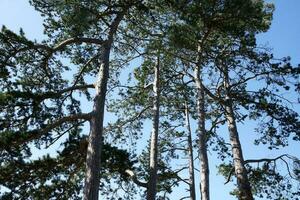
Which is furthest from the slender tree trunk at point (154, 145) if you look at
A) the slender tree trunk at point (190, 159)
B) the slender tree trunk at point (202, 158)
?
the slender tree trunk at point (190, 159)

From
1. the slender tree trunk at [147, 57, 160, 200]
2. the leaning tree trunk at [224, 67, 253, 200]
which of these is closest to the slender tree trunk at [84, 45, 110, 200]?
the slender tree trunk at [147, 57, 160, 200]

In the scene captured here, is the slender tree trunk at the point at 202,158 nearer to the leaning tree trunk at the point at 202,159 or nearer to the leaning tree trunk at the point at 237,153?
the leaning tree trunk at the point at 202,159

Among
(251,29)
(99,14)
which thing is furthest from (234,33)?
(99,14)

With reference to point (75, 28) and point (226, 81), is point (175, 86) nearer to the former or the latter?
point (226, 81)

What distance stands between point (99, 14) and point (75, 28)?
1.04 m

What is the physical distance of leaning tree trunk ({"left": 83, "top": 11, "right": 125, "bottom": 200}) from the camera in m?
10.4

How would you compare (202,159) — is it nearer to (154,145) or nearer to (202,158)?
(202,158)

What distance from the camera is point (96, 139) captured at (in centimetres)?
1108

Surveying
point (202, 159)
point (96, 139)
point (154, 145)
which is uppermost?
point (154, 145)

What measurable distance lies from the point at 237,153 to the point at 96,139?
5065 mm

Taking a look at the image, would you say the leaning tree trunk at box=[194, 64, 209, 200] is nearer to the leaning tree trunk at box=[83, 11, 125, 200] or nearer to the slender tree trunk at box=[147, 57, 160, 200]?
the slender tree trunk at box=[147, 57, 160, 200]

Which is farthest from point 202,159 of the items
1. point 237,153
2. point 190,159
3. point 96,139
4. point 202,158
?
point 190,159

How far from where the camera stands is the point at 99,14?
42.9 ft

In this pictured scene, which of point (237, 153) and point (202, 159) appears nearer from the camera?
point (202, 159)
